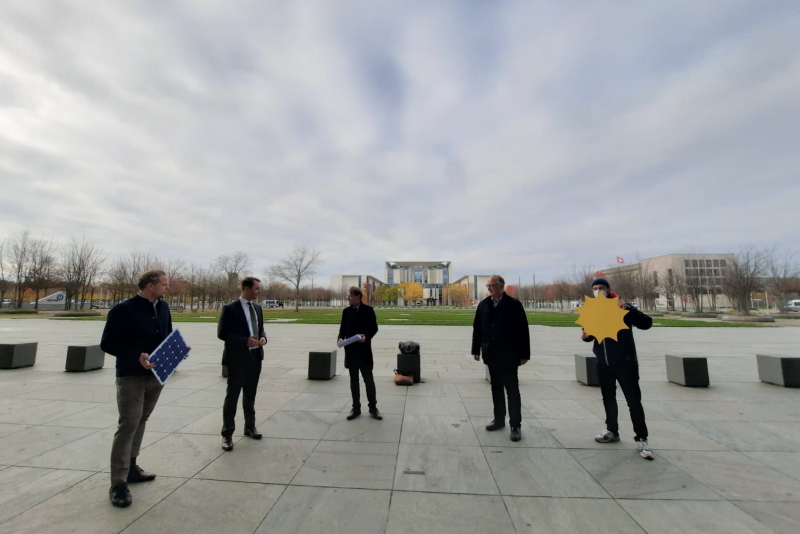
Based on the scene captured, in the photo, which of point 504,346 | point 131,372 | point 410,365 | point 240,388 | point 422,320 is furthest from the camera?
point 422,320

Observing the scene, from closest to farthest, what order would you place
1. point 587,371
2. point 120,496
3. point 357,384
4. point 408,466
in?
1. point 120,496
2. point 408,466
3. point 357,384
4. point 587,371

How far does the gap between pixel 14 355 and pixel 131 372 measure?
9.58 m

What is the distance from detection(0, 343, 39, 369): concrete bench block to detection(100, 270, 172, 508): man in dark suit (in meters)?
Result: 9.21

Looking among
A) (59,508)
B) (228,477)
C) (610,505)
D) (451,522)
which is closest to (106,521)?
(59,508)

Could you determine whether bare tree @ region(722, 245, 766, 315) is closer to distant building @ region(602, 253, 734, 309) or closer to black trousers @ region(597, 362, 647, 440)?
distant building @ region(602, 253, 734, 309)

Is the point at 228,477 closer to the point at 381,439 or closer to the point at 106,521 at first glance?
the point at 106,521

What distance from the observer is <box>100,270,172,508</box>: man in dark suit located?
10.7 feet

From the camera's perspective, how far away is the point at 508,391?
5000mm

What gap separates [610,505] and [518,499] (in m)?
0.81

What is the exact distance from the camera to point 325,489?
3.46 m

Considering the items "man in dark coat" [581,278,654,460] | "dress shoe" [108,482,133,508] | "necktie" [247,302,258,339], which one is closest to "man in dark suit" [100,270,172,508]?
"dress shoe" [108,482,133,508]

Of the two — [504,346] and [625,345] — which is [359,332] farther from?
[625,345]

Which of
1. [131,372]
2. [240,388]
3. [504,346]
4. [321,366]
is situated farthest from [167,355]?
[321,366]

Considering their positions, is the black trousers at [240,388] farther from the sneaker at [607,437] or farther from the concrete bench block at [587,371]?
the concrete bench block at [587,371]
